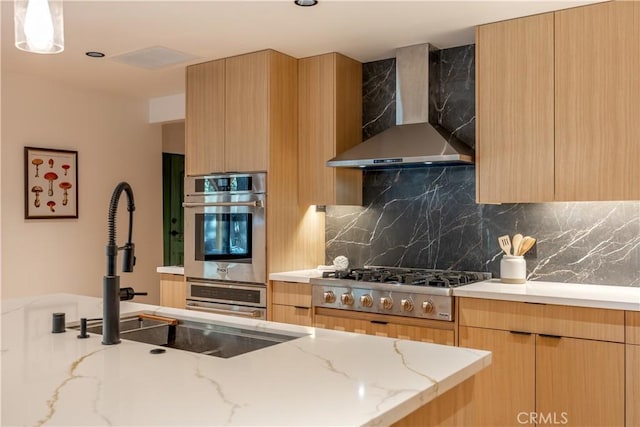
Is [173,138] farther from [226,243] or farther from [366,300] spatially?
[366,300]

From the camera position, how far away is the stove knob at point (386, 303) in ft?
11.0

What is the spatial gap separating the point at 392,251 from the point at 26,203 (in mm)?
2920

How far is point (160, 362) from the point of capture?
5.19ft

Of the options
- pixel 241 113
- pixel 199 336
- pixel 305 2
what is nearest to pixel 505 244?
pixel 305 2

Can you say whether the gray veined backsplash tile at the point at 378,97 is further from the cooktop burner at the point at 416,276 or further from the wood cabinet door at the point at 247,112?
the cooktop burner at the point at 416,276

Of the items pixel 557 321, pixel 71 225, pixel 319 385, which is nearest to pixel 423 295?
pixel 557 321

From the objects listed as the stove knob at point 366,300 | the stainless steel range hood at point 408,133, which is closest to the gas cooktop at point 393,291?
the stove knob at point 366,300

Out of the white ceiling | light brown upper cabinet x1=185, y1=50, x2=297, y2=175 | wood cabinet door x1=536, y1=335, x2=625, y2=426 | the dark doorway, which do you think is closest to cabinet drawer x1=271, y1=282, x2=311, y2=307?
light brown upper cabinet x1=185, y1=50, x2=297, y2=175

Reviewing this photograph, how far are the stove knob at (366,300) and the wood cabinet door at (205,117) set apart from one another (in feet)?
4.67

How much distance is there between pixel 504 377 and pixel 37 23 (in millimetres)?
2650

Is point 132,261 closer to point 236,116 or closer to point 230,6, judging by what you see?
Answer: point 230,6

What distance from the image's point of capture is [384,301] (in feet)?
11.0

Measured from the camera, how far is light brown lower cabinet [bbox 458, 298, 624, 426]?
2727 mm

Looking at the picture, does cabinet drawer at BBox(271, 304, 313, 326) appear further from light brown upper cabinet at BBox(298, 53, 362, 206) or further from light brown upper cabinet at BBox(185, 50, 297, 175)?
light brown upper cabinet at BBox(185, 50, 297, 175)
